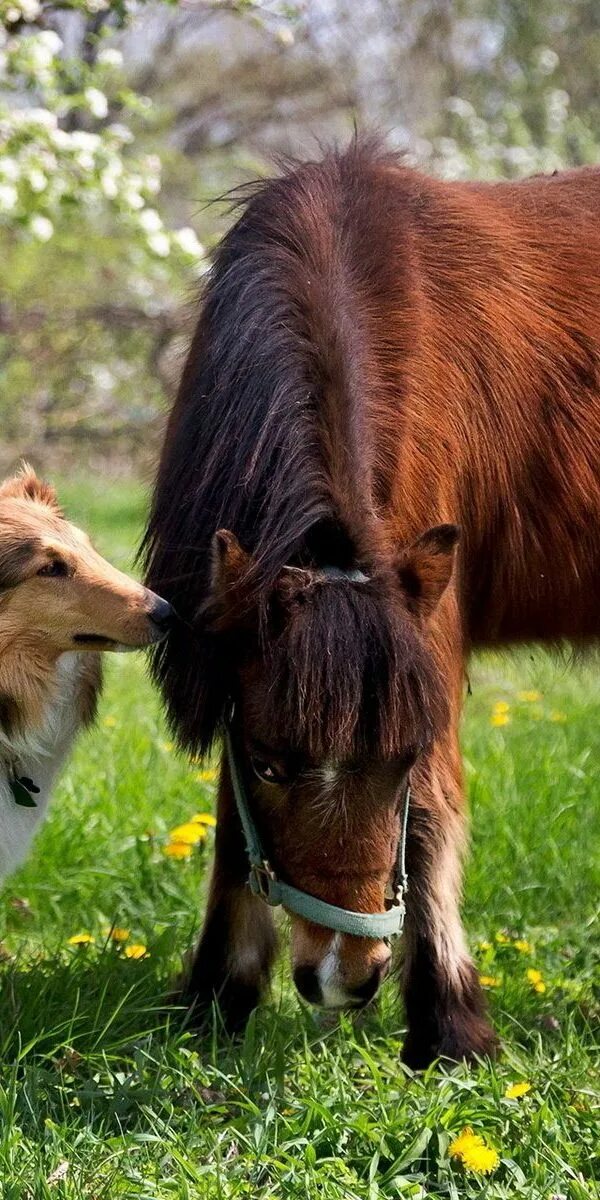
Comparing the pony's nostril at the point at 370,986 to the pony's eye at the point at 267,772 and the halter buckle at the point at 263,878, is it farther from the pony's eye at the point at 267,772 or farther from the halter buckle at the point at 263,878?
the pony's eye at the point at 267,772

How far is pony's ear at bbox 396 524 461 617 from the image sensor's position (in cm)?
246

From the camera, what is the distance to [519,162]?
11.0 m

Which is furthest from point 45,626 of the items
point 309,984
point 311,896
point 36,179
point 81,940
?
point 36,179

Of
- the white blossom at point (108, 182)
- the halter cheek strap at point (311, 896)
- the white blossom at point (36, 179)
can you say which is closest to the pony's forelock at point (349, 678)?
the halter cheek strap at point (311, 896)

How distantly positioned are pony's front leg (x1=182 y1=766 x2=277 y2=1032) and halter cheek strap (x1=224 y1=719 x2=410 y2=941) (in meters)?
0.60

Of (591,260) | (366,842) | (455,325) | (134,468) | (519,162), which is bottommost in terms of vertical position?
(366,842)

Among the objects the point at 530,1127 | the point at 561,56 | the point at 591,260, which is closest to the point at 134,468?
the point at 561,56

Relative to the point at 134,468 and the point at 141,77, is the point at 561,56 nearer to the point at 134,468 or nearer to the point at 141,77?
the point at 141,77

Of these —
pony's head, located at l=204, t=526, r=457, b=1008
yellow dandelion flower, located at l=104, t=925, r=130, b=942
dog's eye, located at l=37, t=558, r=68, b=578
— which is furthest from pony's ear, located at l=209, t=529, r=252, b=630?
yellow dandelion flower, located at l=104, t=925, r=130, b=942

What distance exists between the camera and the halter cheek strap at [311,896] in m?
2.43

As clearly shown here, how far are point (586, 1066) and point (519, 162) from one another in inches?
369

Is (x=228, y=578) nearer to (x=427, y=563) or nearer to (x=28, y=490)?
(x=427, y=563)

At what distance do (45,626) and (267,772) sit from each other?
59 cm

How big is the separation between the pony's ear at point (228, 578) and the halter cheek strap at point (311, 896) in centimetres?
31
